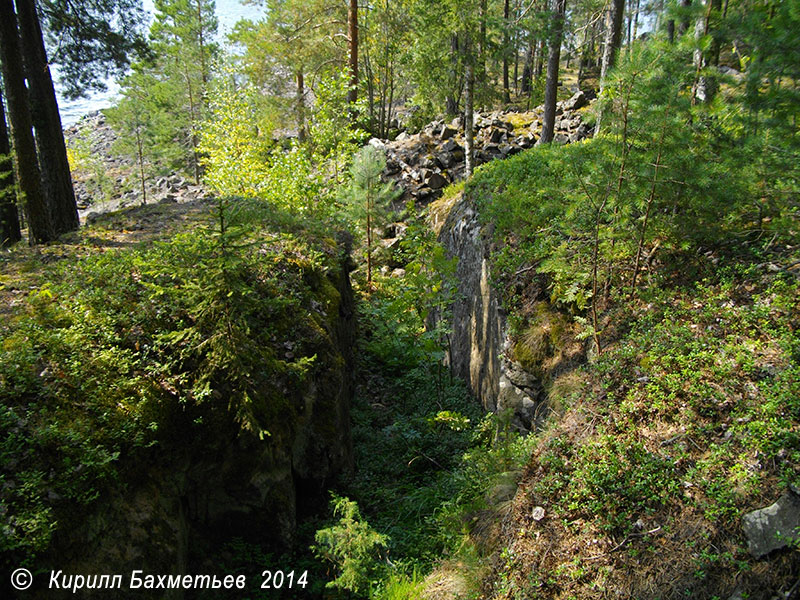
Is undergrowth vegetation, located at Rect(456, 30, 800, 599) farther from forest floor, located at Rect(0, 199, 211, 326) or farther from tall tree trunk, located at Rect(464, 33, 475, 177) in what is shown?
tall tree trunk, located at Rect(464, 33, 475, 177)

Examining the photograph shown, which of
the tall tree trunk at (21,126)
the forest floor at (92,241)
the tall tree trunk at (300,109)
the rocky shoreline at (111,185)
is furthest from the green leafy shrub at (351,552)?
the rocky shoreline at (111,185)

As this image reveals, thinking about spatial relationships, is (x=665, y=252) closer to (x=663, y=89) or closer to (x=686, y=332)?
(x=686, y=332)

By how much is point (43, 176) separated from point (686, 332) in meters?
10.5

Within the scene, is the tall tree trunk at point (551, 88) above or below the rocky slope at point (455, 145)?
above

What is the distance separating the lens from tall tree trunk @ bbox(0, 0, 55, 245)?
23.4 feet

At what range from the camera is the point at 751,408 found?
11.7ft

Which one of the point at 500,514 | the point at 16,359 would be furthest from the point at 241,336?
the point at 500,514

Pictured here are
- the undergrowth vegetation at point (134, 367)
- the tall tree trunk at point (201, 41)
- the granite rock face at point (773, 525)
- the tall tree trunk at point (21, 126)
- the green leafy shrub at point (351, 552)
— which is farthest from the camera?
the tall tree trunk at point (201, 41)

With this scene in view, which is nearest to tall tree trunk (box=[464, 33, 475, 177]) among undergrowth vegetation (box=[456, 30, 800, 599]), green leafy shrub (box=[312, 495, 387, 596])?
undergrowth vegetation (box=[456, 30, 800, 599])

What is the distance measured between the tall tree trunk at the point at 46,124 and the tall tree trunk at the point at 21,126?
1.66ft

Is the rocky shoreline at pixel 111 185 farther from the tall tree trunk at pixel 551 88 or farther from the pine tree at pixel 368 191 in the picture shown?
the tall tree trunk at pixel 551 88

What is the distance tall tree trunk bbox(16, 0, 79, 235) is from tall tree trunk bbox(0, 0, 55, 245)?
51 cm
